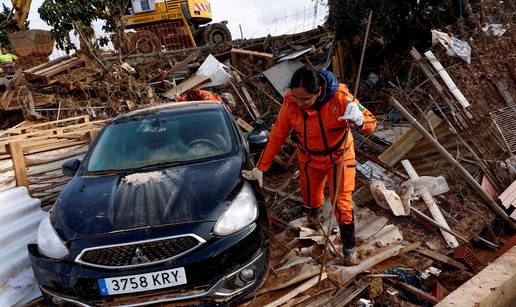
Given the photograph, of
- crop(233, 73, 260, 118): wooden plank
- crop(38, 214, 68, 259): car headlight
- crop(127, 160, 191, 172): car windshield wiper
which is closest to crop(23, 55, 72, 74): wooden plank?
crop(233, 73, 260, 118): wooden plank

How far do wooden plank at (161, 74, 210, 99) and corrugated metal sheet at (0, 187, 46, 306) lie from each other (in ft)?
17.9

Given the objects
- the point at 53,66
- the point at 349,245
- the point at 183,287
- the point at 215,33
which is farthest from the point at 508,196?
the point at 215,33

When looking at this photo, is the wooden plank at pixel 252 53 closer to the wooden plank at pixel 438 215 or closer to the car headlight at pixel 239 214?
the wooden plank at pixel 438 215

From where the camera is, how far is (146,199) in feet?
8.54

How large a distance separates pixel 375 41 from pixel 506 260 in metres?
6.92

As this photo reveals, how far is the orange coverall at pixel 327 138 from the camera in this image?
2.99 m

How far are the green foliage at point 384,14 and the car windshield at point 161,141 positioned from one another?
525 cm

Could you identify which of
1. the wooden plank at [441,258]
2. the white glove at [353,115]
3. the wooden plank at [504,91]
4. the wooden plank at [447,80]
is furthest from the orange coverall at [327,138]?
the wooden plank at [504,91]

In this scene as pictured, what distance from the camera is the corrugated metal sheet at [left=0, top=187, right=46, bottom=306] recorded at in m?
3.19

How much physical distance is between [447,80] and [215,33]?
38.5 ft

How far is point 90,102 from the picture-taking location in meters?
9.37

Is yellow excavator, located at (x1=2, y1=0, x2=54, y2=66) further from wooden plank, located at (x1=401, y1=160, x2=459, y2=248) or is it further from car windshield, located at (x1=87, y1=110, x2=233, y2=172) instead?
wooden plank, located at (x1=401, y1=160, x2=459, y2=248)

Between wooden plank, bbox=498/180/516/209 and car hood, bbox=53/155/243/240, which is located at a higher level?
car hood, bbox=53/155/243/240

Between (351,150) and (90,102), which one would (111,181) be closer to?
(351,150)
